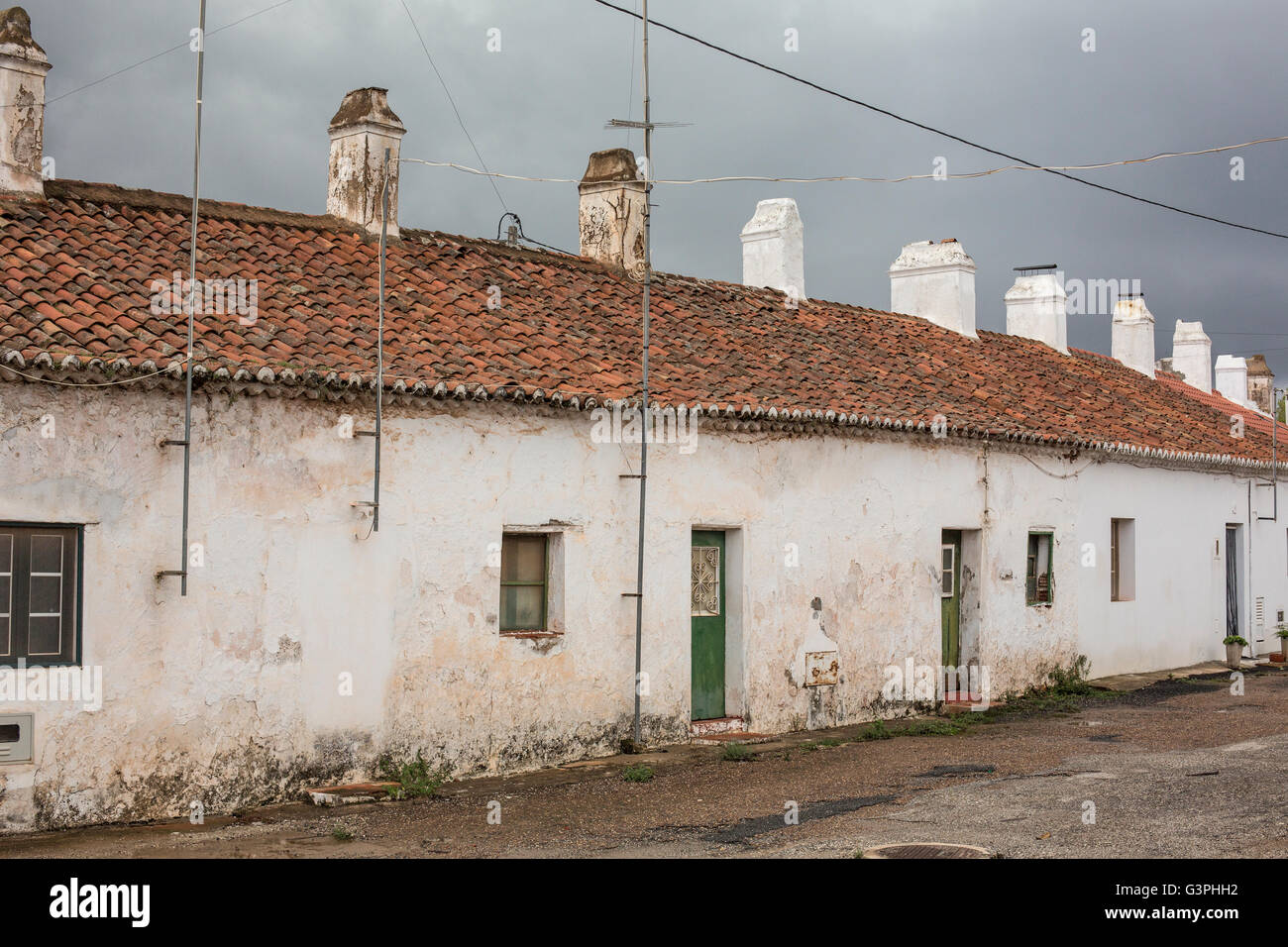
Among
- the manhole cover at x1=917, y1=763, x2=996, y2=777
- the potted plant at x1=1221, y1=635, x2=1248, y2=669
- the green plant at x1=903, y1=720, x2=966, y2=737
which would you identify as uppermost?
the potted plant at x1=1221, y1=635, x2=1248, y2=669

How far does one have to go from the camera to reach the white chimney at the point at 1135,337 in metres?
27.6

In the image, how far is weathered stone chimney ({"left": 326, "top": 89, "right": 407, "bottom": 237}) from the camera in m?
14.3

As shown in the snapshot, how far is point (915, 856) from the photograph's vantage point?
816cm

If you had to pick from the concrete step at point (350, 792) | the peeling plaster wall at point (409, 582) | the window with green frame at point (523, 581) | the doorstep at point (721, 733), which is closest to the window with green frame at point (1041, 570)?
the peeling plaster wall at point (409, 582)

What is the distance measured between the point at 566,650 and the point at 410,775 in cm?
195

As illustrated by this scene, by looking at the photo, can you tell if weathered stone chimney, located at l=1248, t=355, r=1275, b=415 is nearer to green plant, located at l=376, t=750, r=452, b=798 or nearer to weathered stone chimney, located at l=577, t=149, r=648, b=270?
weathered stone chimney, located at l=577, t=149, r=648, b=270

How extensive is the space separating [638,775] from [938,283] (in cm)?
1264

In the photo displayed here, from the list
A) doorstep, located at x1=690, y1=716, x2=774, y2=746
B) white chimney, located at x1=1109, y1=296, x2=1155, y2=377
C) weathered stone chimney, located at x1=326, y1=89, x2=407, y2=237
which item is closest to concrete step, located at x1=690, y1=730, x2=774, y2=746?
doorstep, located at x1=690, y1=716, x2=774, y2=746

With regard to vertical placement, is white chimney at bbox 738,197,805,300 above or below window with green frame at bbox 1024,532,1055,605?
above

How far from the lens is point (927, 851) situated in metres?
8.36

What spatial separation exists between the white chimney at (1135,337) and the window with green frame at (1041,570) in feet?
33.9

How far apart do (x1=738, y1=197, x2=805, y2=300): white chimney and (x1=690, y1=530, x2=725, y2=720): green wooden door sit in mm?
6053

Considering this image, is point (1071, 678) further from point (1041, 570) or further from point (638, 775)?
point (638, 775)

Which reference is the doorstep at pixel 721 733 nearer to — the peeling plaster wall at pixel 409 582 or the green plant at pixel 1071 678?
the peeling plaster wall at pixel 409 582
